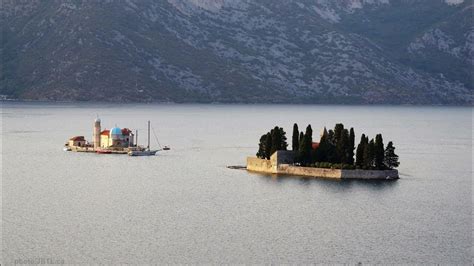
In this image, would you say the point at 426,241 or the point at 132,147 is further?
the point at 132,147

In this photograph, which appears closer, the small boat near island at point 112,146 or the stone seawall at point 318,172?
the stone seawall at point 318,172

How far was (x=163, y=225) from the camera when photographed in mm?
110438

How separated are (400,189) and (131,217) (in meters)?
40.2

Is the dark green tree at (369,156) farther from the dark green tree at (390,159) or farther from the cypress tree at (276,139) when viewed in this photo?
the cypress tree at (276,139)

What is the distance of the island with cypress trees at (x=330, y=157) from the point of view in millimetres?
147000

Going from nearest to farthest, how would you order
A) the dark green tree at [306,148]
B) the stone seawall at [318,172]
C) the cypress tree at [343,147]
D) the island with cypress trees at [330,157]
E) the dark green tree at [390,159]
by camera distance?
the stone seawall at [318,172] → the island with cypress trees at [330,157] → the cypress tree at [343,147] → the dark green tree at [306,148] → the dark green tree at [390,159]

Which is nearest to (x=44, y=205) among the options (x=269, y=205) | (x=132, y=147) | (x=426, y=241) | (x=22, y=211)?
(x=22, y=211)

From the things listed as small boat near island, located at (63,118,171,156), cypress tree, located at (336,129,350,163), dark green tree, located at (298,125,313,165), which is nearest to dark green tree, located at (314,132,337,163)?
cypress tree, located at (336,129,350,163)

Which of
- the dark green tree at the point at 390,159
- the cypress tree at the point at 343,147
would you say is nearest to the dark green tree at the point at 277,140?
the cypress tree at the point at 343,147

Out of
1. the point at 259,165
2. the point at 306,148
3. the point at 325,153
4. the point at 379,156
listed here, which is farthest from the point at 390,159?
the point at 259,165

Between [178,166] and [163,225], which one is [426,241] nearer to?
[163,225]

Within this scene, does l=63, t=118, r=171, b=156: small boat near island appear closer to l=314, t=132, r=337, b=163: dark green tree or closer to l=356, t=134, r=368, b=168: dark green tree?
l=314, t=132, r=337, b=163: dark green tree

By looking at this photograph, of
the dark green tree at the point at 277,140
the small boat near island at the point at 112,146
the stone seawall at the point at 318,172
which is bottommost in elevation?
the stone seawall at the point at 318,172

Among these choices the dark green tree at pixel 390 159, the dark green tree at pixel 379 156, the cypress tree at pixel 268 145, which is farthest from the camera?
the cypress tree at pixel 268 145
